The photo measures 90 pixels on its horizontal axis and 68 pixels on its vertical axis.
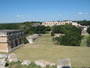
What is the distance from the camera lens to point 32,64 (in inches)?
485

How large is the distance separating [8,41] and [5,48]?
4.30 ft

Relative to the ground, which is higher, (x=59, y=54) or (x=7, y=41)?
(x=7, y=41)

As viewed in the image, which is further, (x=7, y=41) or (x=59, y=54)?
(x=7, y=41)

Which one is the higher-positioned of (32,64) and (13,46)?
(32,64)

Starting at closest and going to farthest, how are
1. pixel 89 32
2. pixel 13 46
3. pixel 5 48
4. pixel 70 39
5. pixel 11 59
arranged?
1. pixel 11 59
2. pixel 5 48
3. pixel 13 46
4. pixel 70 39
5. pixel 89 32

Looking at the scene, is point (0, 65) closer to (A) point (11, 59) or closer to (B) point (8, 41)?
(A) point (11, 59)

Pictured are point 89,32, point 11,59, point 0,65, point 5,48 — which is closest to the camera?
point 0,65

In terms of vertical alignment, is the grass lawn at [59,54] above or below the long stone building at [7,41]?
below

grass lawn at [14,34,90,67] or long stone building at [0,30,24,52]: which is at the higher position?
long stone building at [0,30,24,52]

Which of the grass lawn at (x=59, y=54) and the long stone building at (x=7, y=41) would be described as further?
the long stone building at (x=7, y=41)

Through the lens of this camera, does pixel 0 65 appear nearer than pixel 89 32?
Yes

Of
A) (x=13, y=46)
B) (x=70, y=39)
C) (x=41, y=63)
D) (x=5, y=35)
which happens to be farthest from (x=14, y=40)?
(x=41, y=63)

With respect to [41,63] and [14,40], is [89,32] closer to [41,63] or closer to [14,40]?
[14,40]

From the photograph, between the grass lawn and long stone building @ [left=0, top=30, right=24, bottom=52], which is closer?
the grass lawn
